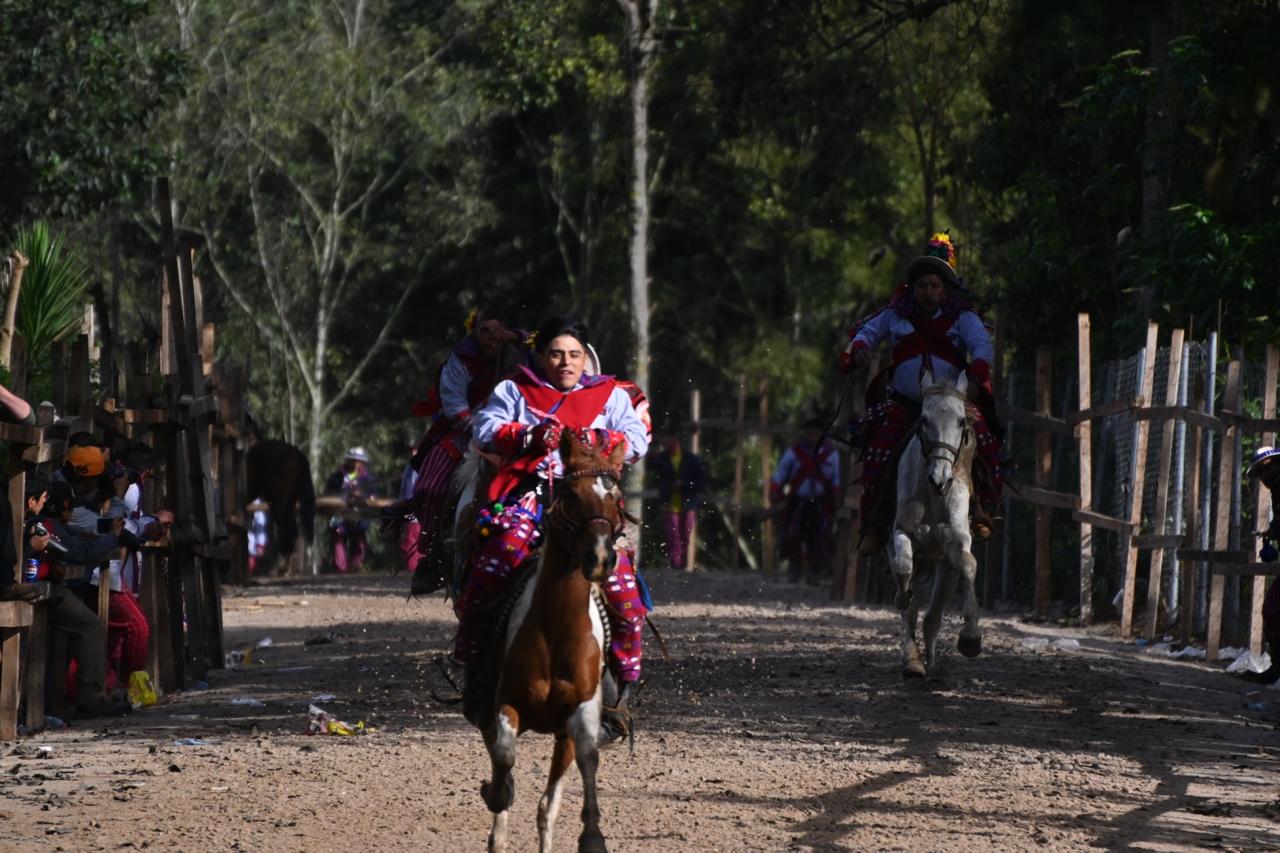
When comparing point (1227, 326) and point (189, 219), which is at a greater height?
point (189, 219)

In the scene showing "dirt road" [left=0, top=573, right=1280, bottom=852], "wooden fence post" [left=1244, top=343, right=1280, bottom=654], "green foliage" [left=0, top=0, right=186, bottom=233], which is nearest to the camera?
"dirt road" [left=0, top=573, right=1280, bottom=852]

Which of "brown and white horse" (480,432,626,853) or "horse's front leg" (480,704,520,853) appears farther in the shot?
"horse's front leg" (480,704,520,853)

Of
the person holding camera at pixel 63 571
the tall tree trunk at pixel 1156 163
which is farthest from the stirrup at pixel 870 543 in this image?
the tall tree trunk at pixel 1156 163

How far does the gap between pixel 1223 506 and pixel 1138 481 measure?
8.85ft

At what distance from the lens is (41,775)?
10523 mm

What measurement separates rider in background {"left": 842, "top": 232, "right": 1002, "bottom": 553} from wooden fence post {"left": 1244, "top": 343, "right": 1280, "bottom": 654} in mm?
2180

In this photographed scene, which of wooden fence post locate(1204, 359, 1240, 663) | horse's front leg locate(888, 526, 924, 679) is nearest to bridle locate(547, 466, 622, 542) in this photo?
horse's front leg locate(888, 526, 924, 679)

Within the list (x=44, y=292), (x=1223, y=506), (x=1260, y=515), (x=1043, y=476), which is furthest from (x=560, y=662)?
(x=1043, y=476)

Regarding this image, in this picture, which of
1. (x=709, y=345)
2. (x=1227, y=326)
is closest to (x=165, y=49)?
(x=1227, y=326)

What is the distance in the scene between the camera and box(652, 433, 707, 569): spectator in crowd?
3216 centimetres

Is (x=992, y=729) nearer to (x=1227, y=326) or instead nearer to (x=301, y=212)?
(x=1227, y=326)

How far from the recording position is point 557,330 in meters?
9.28

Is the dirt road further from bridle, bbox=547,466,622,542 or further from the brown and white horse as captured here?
bridle, bbox=547,466,622,542

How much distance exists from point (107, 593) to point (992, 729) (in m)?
5.59
